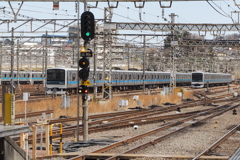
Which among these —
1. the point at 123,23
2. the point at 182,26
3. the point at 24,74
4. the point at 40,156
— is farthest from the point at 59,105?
the point at 24,74

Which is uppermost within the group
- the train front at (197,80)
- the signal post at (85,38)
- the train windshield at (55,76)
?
the signal post at (85,38)

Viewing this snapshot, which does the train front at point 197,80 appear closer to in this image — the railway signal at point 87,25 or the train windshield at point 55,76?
the train windshield at point 55,76

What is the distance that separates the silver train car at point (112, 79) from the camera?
39031mm

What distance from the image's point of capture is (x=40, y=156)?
1112cm

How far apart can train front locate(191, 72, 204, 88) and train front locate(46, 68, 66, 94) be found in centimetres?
2504

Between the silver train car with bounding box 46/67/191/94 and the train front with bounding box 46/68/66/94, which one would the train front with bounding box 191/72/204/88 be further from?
the train front with bounding box 46/68/66/94

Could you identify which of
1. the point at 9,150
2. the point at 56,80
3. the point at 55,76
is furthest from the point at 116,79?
the point at 9,150

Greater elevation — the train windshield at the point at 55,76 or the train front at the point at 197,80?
the train windshield at the point at 55,76

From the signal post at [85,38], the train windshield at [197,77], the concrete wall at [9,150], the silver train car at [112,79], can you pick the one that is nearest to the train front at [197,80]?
the train windshield at [197,77]

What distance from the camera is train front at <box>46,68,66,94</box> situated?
38.9 meters

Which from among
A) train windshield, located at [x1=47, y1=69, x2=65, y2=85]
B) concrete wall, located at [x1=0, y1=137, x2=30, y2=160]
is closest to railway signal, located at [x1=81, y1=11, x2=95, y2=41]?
concrete wall, located at [x1=0, y1=137, x2=30, y2=160]

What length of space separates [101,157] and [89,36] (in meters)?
3.99

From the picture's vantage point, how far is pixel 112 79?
46.4m

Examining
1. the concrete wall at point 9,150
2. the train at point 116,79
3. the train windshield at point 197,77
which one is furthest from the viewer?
the train windshield at point 197,77
